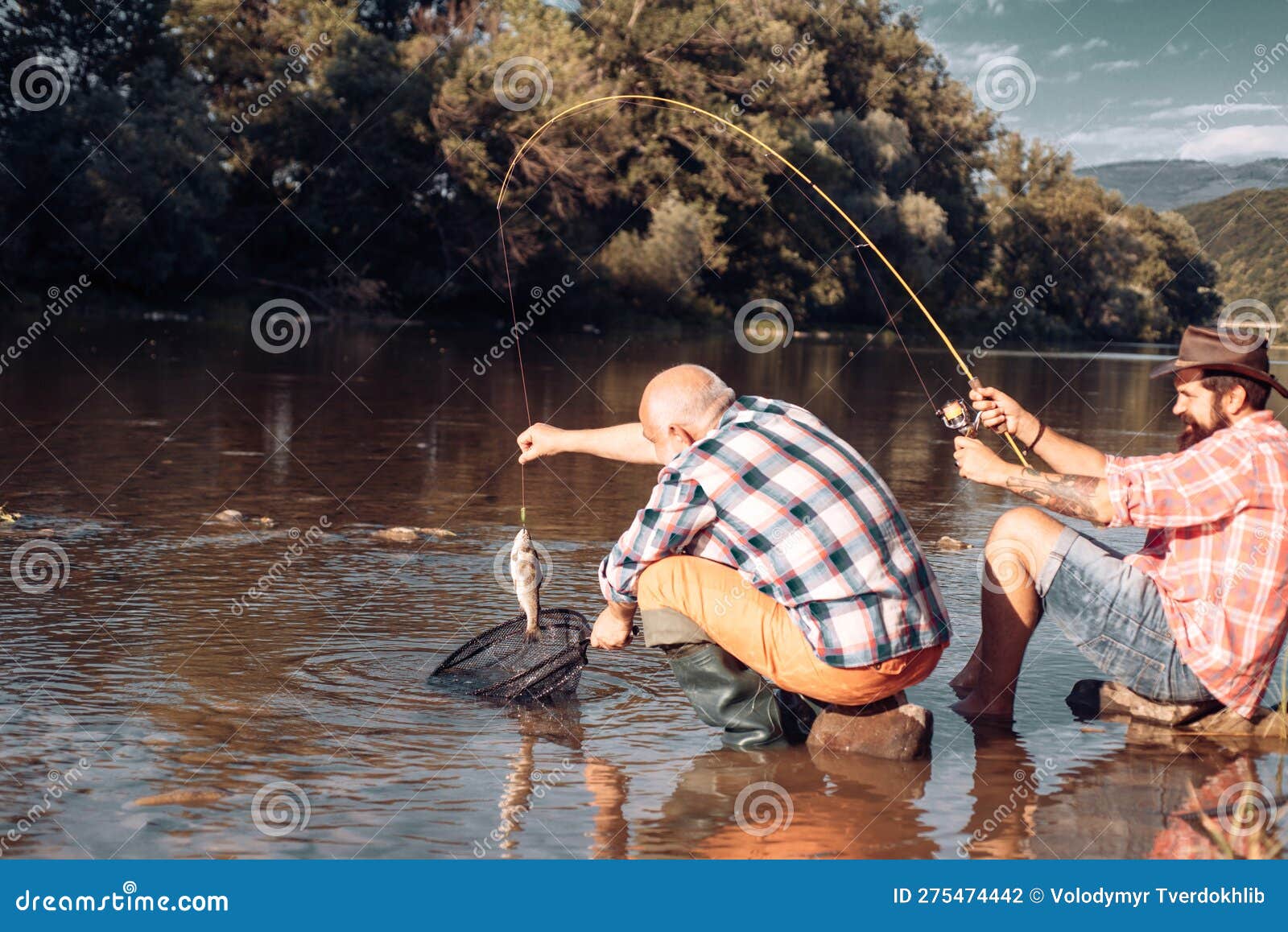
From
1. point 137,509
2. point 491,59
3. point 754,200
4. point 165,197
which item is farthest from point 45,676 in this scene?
point 754,200

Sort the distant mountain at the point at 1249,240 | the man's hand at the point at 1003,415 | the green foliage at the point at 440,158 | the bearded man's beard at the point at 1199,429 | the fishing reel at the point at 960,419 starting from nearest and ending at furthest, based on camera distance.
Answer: the bearded man's beard at the point at 1199,429 → the man's hand at the point at 1003,415 → the fishing reel at the point at 960,419 → the green foliage at the point at 440,158 → the distant mountain at the point at 1249,240

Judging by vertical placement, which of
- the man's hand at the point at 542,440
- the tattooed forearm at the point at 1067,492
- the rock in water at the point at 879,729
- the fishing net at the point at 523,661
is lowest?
the rock in water at the point at 879,729

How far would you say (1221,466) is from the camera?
14.4 feet

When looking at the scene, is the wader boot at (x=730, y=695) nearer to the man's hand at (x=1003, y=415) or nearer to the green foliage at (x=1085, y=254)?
the man's hand at (x=1003, y=415)

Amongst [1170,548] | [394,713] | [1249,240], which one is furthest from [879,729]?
[1249,240]

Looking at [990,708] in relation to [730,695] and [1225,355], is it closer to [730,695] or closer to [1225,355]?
[730,695]

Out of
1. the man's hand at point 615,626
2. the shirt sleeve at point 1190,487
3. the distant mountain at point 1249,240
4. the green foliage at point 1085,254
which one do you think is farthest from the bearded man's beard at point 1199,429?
the green foliage at point 1085,254

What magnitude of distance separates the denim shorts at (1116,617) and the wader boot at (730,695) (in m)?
0.96

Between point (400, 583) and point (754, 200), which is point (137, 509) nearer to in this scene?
point (400, 583)

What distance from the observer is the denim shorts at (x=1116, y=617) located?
15.7ft

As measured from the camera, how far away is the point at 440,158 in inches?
1518

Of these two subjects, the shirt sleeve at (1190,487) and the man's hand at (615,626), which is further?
the man's hand at (615,626)

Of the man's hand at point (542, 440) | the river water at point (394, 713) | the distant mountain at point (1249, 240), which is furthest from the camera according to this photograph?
the distant mountain at point (1249, 240)

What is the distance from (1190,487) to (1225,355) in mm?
428
